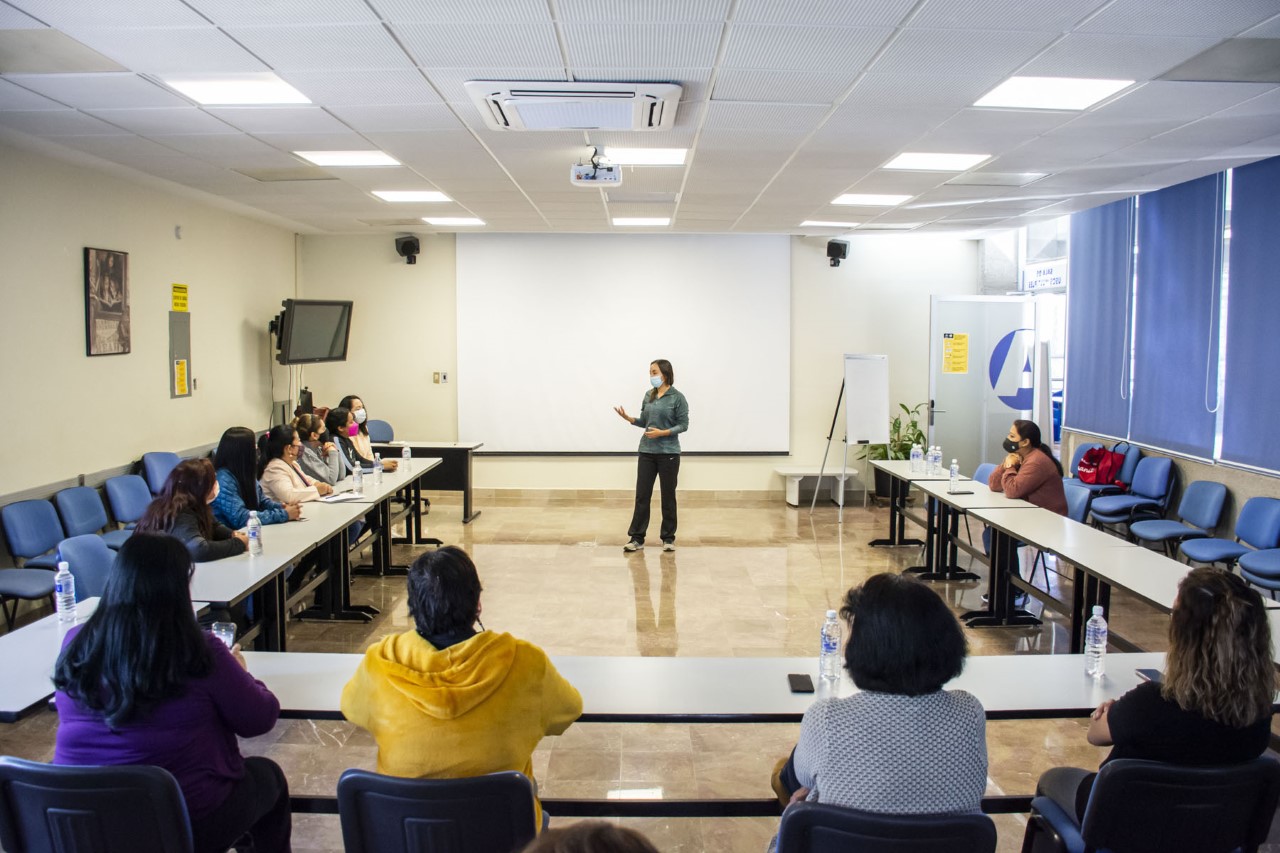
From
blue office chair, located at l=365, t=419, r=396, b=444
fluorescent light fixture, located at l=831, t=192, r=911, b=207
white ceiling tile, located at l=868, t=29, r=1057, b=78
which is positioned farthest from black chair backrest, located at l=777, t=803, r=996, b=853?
blue office chair, located at l=365, t=419, r=396, b=444

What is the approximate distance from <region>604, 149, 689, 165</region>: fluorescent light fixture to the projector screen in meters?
4.12

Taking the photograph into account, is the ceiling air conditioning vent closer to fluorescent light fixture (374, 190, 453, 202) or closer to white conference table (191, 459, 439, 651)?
white conference table (191, 459, 439, 651)

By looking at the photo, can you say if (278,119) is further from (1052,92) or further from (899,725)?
(899,725)

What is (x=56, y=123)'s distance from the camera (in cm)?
488

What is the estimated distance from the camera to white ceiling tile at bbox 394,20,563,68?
3.35 m

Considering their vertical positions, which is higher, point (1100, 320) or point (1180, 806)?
point (1100, 320)

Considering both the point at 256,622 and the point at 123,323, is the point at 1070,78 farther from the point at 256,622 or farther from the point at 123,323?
the point at 123,323

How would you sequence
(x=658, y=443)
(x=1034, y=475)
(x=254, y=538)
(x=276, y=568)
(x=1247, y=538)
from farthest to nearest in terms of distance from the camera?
(x=658, y=443) < (x=1034, y=475) < (x=1247, y=538) < (x=254, y=538) < (x=276, y=568)

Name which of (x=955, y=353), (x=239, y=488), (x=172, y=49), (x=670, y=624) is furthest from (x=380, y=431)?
(x=955, y=353)

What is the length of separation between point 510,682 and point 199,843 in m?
0.93

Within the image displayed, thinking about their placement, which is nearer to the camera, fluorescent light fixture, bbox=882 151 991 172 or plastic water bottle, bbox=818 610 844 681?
plastic water bottle, bbox=818 610 844 681

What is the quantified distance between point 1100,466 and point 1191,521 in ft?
3.93

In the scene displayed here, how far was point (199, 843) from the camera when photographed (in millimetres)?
2242

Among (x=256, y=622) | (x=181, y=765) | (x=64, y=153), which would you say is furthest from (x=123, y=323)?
(x=181, y=765)
